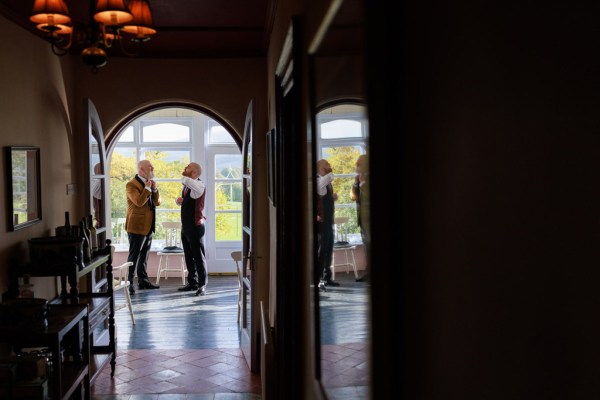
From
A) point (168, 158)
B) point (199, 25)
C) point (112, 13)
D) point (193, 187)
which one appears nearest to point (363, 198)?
point (112, 13)

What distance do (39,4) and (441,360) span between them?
3.25 m

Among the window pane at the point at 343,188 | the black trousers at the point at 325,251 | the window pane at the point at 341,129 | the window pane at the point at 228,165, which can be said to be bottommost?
the black trousers at the point at 325,251

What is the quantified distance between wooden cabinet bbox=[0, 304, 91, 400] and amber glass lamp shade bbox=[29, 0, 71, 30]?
5.96ft

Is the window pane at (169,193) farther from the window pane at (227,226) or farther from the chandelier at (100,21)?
the chandelier at (100,21)

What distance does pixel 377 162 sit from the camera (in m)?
1.08

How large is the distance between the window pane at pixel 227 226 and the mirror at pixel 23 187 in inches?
236

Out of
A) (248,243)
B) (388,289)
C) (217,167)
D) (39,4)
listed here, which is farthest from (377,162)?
(217,167)

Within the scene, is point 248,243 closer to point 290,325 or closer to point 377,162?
point 290,325

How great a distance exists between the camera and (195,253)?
9695 millimetres

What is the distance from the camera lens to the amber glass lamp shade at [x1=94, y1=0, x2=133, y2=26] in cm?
335

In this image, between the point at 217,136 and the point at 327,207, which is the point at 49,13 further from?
Result: the point at 217,136

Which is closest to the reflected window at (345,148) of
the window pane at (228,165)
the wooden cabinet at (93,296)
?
the wooden cabinet at (93,296)

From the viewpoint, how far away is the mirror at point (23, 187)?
4.53 m

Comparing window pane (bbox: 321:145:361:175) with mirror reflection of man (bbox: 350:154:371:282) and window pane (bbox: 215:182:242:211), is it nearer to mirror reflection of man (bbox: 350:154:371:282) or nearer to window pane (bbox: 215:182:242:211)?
mirror reflection of man (bbox: 350:154:371:282)
